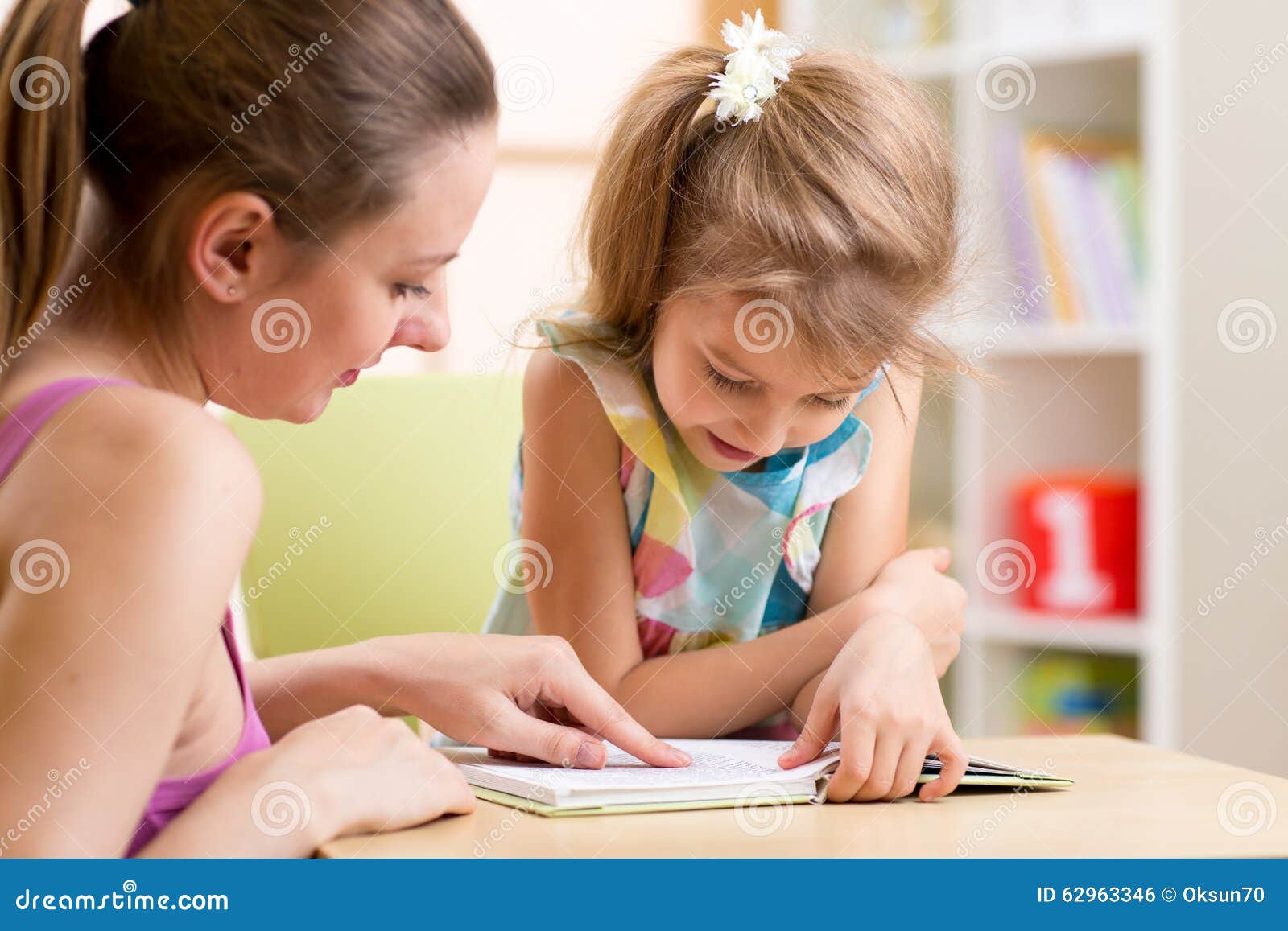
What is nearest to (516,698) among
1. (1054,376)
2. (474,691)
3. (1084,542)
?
(474,691)

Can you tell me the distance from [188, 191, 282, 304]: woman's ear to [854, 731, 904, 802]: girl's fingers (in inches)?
18.2

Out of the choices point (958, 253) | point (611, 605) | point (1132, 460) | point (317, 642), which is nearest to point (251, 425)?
point (317, 642)

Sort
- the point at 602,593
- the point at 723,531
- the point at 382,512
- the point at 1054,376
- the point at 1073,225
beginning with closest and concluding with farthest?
the point at 602,593
the point at 723,531
the point at 382,512
the point at 1073,225
the point at 1054,376

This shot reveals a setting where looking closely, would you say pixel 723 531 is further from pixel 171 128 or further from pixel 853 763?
pixel 171 128

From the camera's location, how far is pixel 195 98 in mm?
753

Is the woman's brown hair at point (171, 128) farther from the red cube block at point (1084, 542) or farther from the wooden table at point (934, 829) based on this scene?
the red cube block at point (1084, 542)

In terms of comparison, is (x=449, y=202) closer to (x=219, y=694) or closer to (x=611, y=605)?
(x=219, y=694)

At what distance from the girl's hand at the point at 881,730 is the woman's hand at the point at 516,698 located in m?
0.10

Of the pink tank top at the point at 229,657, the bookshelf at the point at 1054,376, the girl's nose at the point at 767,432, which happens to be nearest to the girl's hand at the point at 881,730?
the girl's nose at the point at 767,432

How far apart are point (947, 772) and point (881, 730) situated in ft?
0.15

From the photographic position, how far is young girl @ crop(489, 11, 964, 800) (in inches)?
39.7

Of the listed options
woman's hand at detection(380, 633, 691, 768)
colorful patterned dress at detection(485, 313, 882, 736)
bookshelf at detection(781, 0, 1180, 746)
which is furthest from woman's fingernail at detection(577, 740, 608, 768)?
bookshelf at detection(781, 0, 1180, 746)

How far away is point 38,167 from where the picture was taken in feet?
2.44

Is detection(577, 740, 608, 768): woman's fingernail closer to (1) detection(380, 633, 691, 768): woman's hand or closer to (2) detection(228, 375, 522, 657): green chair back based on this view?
(1) detection(380, 633, 691, 768): woman's hand
